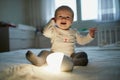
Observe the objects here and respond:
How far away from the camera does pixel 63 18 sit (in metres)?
1.01

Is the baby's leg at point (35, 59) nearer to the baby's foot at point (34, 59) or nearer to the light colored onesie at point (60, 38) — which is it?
the baby's foot at point (34, 59)

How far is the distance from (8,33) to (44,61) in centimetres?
194

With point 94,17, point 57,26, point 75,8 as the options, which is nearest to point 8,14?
point 75,8

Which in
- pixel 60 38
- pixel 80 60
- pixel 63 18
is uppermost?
pixel 63 18

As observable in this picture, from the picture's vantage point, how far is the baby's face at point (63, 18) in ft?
3.29

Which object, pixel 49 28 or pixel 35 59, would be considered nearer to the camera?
pixel 35 59

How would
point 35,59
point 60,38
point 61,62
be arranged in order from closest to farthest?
point 61,62 < point 35,59 < point 60,38

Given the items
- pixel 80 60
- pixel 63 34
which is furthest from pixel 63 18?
pixel 80 60

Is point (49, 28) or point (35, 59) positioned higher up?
point (49, 28)

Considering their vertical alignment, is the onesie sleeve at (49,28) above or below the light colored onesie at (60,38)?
above

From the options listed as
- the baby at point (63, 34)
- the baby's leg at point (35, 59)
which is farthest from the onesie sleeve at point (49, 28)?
the baby's leg at point (35, 59)

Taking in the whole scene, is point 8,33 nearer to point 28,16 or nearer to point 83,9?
point 28,16

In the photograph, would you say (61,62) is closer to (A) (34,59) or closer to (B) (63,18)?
(A) (34,59)

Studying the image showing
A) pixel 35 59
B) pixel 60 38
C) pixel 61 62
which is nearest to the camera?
pixel 61 62
